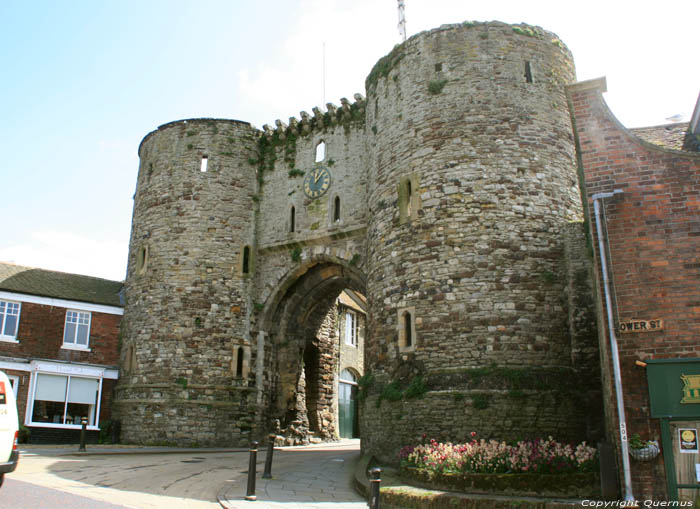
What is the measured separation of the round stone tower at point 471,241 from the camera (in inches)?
480

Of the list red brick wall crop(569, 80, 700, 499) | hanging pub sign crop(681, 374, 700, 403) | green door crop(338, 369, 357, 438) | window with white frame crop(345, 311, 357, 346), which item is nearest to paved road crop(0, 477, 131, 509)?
red brick wall crop(569, 80, 700, 499)

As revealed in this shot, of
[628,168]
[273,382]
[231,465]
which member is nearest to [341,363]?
[273,382]

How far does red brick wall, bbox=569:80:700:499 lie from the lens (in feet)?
27.8

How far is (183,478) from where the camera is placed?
1109cm

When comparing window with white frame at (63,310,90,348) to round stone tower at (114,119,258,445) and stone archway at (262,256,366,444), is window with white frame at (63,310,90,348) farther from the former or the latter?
stone archway at (262,256,366,444)

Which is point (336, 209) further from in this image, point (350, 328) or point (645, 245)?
point (350, 328)

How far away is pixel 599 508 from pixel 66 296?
16.5 meters

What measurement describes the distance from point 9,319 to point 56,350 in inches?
61.6

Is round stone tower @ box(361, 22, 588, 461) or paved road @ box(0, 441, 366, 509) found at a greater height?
round stone tower @ box(361, 22, 588, 461)

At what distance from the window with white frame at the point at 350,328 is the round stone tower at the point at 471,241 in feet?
41.4

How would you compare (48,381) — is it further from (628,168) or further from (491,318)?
(628,168)

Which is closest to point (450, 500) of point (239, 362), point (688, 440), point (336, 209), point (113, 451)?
point (688, 440)

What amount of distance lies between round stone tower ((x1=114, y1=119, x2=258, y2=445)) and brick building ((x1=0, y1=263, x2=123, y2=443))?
0.67m

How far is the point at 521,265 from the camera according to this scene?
1294 centimetres
